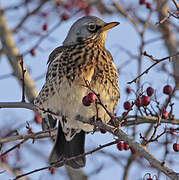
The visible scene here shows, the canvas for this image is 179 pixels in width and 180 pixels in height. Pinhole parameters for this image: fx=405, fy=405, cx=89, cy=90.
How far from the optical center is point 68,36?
5273 millimetres

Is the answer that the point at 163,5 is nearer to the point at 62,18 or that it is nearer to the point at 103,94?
the point at 62,18

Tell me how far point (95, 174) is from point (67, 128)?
3.37ft

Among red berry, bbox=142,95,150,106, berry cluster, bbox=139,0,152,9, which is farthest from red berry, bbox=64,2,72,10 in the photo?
red berry, bbox=142,95,150,106

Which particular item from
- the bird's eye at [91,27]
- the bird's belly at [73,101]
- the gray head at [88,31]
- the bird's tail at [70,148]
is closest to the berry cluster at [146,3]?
the gray head at [88,31]

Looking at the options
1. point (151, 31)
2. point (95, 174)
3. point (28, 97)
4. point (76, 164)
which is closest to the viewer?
point (76, 164)

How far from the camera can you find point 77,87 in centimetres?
434

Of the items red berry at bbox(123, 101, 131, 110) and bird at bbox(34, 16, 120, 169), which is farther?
bird at bbox(34, 16, 120, 169)

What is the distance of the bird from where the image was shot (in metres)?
4.37

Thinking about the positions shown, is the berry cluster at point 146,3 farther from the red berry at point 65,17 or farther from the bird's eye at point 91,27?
the red berry at point 65,17

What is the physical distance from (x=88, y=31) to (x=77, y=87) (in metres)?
1.09

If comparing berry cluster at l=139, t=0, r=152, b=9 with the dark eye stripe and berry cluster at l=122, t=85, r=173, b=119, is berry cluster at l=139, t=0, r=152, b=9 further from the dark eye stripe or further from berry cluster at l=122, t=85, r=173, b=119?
berry cluster at l=122, t=85, r=173, b=119

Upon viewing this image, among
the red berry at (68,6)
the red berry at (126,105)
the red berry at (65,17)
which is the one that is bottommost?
the red berry at (126,105)

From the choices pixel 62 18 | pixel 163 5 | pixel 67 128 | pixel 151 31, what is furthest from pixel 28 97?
pixel 151 31

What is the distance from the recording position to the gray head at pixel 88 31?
509cm
